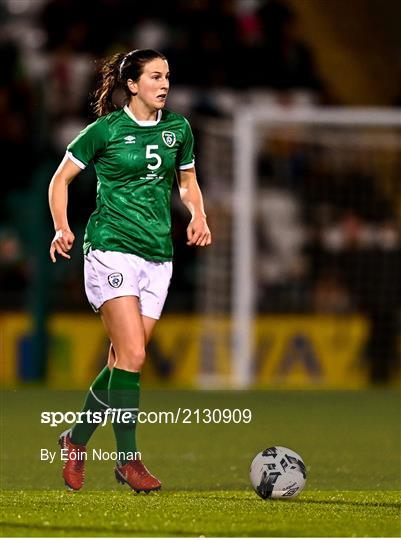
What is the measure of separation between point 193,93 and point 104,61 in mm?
9581

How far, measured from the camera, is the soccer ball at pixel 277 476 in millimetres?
6059

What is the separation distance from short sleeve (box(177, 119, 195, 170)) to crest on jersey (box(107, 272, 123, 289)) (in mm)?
566

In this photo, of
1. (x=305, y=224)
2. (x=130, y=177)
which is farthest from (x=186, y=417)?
(x=305, y=224)

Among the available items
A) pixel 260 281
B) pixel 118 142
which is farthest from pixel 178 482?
pixel 260 281

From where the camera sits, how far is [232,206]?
14391 millimetres

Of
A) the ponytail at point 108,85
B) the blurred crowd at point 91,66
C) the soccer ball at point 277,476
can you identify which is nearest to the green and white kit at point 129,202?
the ponytail at point 108,85

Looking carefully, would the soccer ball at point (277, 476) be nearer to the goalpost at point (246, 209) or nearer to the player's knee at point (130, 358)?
the player's knee at point (130, 358)

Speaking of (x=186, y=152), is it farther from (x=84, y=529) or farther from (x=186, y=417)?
(x=186, y=417)

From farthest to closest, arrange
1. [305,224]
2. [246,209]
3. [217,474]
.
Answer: [305,224]
[246,209]
[217,474]

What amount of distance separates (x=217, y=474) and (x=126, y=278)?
64.2 inches

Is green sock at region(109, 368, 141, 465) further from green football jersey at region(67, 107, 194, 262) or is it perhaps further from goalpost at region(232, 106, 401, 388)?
goalpost at region(232, 106, 401, 388)

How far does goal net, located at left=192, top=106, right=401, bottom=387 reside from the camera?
1388 cm

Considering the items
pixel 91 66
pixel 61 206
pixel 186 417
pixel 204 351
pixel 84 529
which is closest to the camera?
pixel 84 529

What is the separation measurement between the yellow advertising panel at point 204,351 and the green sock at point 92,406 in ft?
24.6
